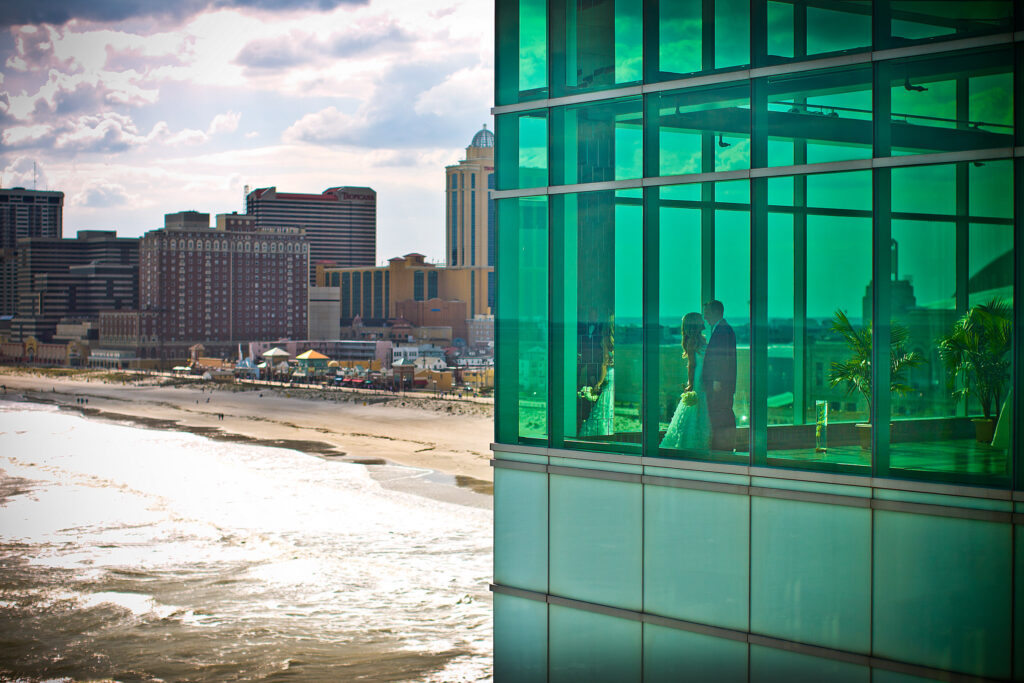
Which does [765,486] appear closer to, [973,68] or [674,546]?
[674,546]

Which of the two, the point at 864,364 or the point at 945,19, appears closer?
the point at 945,19

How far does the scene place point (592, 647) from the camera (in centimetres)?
852

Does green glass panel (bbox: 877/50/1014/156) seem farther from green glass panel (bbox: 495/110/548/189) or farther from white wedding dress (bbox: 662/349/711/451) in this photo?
green glass panel (bbox: 495/110/548/189)

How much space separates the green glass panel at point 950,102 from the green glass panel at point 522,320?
3116mm

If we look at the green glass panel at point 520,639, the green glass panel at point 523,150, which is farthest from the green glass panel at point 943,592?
the green glass panel at point 523,150

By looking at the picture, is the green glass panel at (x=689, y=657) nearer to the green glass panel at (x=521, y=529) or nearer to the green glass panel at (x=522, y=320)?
the green glass panel at (x=521, y=529)

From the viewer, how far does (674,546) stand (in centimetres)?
803

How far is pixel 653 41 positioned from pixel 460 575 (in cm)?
1709

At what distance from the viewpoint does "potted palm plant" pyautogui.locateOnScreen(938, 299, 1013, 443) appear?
21.4 ft

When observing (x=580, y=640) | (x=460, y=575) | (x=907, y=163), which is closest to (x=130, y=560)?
(x=460, y=575)

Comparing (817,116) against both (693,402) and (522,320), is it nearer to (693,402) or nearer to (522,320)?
(693,402)

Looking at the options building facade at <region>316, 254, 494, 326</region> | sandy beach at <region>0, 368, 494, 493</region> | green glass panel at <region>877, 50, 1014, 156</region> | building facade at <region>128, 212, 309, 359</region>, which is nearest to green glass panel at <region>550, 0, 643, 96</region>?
green glass panel at <region>877, 50, 1014, 156</region>

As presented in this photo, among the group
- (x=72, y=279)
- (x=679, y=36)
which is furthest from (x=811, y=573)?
(x=72, y=279)

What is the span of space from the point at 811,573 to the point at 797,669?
2.31 feet
